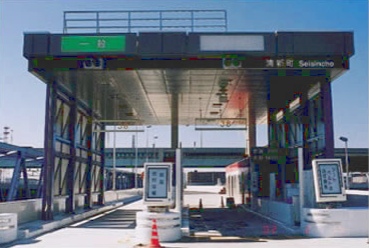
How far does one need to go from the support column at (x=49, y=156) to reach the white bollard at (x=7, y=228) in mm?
3935

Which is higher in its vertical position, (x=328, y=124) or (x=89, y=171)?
(x=328, y=124)

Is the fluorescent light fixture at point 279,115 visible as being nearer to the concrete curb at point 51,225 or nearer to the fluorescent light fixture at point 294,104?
the fluorescent light fixture at point 294,104

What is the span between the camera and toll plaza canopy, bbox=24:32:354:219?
15.2 metres

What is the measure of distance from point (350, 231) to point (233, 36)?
A: 7570mm

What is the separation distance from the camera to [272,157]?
2438 centimetres

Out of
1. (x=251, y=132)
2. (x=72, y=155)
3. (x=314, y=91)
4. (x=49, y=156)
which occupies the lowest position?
(x=49, y=156)

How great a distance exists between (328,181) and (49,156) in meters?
10.5

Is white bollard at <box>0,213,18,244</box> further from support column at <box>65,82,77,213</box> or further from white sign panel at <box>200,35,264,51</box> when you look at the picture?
white sign panel at <box>200,35,264,51</box>

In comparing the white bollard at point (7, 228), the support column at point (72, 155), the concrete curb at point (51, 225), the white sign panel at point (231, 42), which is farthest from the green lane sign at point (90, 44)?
the concrete curb at point (51, 225)

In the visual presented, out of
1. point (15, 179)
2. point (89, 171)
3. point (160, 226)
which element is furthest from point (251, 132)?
point (160, 226)

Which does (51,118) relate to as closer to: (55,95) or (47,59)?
(55,95)

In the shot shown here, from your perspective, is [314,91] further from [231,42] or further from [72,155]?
[72,155]

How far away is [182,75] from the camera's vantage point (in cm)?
1708

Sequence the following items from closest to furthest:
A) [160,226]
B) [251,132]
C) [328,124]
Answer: [160,226] → [328,124] → [251,132]
